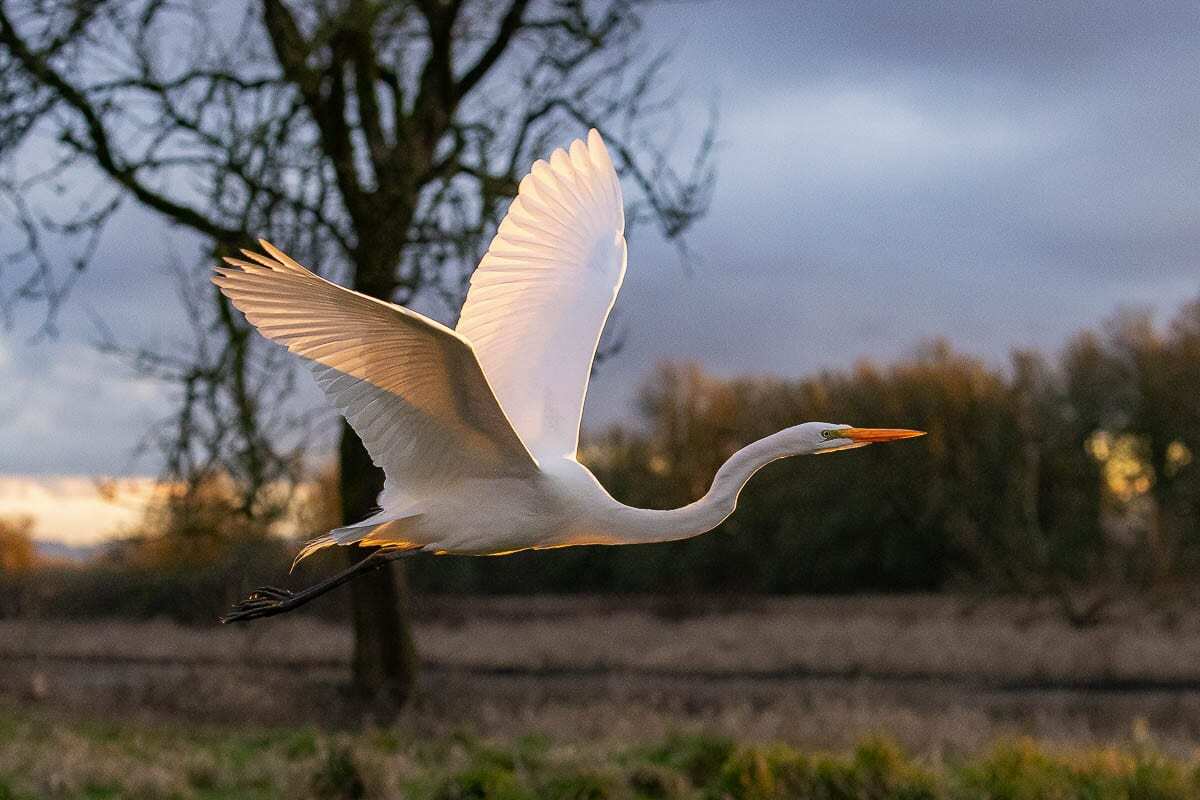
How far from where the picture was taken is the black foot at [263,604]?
5426mm

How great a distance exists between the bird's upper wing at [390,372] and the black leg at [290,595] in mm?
367

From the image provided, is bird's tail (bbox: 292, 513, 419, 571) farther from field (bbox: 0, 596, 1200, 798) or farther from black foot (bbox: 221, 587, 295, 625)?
field (bbox: 0, 596, 1200, 798)

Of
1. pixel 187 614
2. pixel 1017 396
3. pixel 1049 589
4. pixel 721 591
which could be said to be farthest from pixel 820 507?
pixel 187 614

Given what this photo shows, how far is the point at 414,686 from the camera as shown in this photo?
509 inches

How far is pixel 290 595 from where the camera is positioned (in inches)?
221

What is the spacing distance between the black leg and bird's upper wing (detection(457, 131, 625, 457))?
0.72 meters

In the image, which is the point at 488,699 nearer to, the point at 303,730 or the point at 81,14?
the point at 303,730

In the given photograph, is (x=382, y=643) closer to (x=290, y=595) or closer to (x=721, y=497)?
(x=290, y=595)

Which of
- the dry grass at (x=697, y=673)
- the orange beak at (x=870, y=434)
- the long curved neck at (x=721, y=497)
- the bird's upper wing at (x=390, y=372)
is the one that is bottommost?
the dry grass at (x=697, y=673)

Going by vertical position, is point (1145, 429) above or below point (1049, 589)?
above

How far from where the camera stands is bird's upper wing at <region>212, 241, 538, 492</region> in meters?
4.07

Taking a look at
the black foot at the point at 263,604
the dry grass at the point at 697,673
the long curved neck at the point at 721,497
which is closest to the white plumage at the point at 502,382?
the long curved neck at the point at 721,497

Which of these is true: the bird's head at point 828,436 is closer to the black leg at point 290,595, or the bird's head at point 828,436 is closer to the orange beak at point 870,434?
the orange beak at point 870,434

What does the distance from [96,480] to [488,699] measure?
14.7ft
